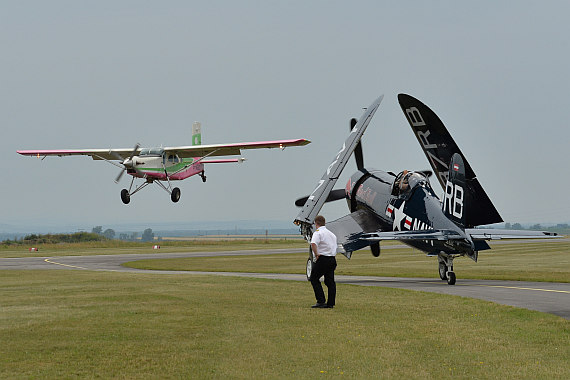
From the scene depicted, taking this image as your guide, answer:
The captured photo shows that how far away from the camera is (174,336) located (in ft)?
38.0

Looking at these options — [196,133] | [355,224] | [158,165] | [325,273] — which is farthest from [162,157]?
[325,273]

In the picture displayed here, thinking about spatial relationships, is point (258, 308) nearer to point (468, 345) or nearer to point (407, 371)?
point (468, 345)

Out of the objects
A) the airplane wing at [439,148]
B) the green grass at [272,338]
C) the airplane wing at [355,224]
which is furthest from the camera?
the airplane wing at [355,224]

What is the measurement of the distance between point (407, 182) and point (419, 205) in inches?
A: 50.6

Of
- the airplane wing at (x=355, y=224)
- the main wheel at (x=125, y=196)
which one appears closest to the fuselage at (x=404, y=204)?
the airplane wing at (x=355, y=224)

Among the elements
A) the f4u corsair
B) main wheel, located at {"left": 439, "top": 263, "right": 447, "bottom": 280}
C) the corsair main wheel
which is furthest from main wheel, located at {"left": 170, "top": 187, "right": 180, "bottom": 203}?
the corsair main wheel

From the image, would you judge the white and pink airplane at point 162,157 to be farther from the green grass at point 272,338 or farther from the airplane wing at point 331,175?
the green grass at point 272,338

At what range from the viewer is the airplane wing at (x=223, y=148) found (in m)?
45.8

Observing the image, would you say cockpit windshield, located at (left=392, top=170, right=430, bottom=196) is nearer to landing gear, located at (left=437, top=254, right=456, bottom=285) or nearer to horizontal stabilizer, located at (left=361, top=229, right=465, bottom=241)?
landing gear, located at (left=437, top=254, right=456, bottom=285)

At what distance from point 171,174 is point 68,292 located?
33.7 meters

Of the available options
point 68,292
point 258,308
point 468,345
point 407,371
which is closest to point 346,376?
point 407,371

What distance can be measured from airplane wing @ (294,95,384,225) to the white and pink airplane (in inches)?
735

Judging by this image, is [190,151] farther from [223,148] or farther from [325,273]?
[325,273]

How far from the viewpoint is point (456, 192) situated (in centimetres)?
2162
